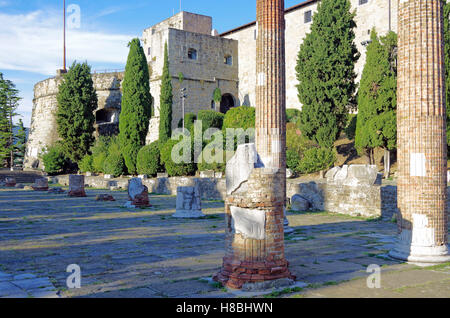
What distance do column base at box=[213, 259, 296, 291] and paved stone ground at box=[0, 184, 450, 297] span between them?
0.17m

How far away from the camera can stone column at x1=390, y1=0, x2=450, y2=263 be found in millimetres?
6234

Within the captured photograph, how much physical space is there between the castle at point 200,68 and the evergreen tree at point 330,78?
7914 mm

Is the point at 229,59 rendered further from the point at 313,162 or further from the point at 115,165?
the point at 313,162

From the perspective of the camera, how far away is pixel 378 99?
63.9 ft

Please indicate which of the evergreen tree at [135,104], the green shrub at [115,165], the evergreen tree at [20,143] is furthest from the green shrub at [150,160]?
the evergreen tree at [20,143]

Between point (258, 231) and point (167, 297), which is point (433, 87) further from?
point (167, 297)

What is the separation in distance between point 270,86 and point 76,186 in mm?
12232

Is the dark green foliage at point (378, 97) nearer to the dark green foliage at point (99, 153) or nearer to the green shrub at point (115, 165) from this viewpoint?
the green shrub at point (115, 165)

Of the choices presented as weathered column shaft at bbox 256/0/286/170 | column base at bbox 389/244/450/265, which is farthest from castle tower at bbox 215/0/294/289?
weathered column shaft at bbox 256/0/286/170

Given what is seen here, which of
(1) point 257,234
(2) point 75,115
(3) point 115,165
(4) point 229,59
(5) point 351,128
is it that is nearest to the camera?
(1) point 257,234

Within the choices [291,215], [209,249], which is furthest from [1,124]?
[209,249]

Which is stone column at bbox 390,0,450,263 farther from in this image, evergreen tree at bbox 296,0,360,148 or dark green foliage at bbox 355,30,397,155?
evergreen tree at bbox 296,0,360,148

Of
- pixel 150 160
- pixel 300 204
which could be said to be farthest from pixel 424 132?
pixel 150 160

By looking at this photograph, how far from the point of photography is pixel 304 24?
34.3 metres
